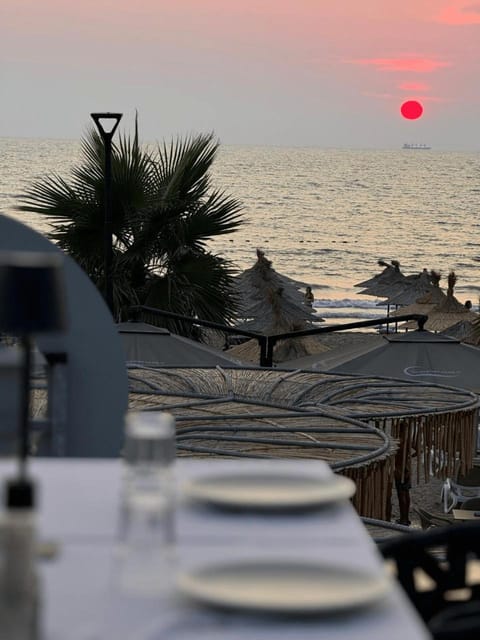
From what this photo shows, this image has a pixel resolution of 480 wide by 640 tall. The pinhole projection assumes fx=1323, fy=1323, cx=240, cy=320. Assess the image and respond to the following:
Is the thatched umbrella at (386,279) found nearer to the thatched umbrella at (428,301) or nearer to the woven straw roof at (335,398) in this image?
the thatched umbrella at (428,301)

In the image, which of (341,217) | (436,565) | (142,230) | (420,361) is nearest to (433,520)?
(420,361)

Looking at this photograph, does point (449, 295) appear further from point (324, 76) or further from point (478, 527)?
point (324, 76)

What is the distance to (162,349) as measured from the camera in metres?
11.5

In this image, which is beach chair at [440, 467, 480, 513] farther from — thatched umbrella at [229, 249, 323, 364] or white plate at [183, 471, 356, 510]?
white plate at [183, 471, 356, 510]

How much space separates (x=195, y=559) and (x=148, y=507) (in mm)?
191

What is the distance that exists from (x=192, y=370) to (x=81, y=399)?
3.26 meters

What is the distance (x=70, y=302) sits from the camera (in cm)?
457

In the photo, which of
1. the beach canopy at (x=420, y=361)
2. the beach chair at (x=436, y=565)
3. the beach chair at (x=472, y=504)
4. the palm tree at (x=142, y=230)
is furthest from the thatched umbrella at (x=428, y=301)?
the beach chair at (x=436, y=565)

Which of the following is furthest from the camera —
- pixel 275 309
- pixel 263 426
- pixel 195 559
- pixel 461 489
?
pixel 275 309

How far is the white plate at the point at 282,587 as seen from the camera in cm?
177

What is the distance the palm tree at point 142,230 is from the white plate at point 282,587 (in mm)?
14686

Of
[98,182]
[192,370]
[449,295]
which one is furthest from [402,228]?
[192,370]

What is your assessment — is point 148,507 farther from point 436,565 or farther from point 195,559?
point 436,565

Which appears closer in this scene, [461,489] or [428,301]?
[461,489]
